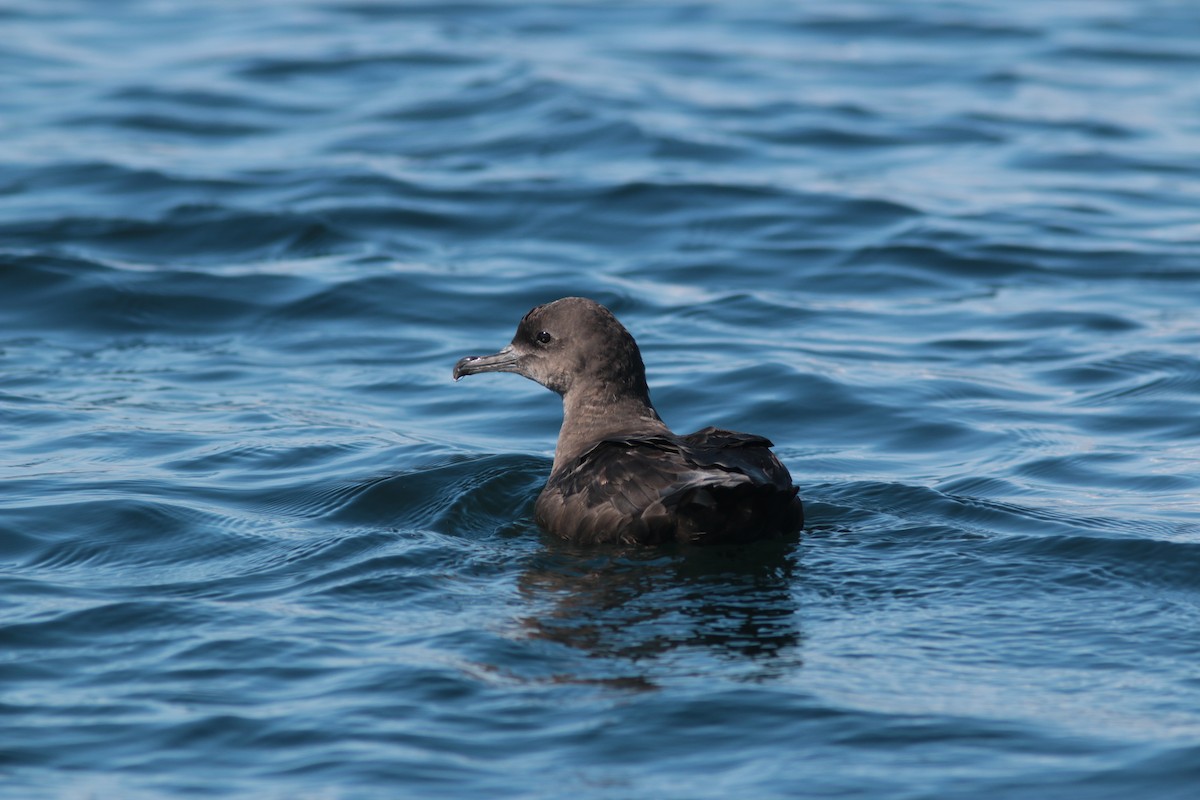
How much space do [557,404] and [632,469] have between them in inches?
152

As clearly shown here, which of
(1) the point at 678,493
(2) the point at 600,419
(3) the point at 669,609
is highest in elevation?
(2) the point at 600,419

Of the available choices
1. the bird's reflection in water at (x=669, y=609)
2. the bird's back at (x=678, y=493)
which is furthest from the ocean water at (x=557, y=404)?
the bird's back at (x=678, y=493)

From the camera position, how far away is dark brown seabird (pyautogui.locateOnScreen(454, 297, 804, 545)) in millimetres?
6941

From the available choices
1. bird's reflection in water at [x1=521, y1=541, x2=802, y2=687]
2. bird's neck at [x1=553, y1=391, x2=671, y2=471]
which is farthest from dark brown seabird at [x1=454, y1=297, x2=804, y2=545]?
bird's reflection in water at [x1=521, y1=541, x2=802, y2=687]

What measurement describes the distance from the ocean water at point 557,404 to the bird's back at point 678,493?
144mm

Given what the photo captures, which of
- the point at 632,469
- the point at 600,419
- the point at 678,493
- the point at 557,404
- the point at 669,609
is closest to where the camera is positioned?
the point at 669,609

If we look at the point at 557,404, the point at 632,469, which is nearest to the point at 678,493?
the point at 632,469

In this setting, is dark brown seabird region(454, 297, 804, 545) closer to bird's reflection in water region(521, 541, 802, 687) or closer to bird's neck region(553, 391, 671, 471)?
bird's neck region(553, 391, 671, 471)

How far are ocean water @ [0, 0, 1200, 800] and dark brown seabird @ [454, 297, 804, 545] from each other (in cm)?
16

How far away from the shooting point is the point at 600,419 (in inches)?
329

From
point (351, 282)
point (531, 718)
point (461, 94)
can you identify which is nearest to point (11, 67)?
point (461, 94)

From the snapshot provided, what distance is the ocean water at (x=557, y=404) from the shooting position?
550cm

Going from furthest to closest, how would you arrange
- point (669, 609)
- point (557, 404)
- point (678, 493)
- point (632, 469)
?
1. point (557, 404)
2. point (632, 469)
3. point (678, 493)
4. point (669, 609)

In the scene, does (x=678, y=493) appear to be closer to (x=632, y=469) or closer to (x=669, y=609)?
(x=632, y=469)
